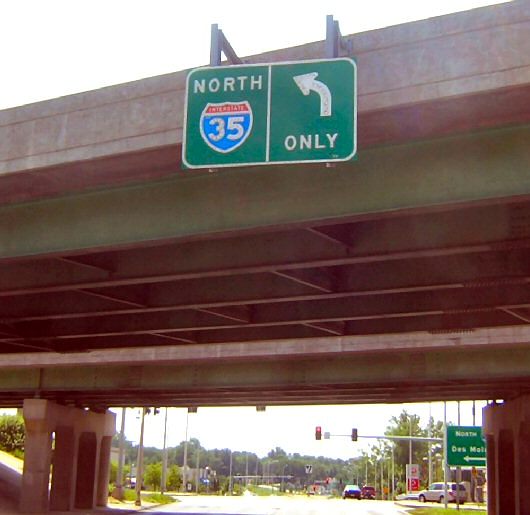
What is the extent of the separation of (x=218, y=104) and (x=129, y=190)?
129 inches

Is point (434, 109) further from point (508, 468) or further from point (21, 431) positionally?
point (21, 431)

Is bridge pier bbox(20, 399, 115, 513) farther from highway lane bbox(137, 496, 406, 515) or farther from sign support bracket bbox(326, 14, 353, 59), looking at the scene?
sign support bracket bbox(326, 14, 353, 59)

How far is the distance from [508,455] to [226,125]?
36027mm

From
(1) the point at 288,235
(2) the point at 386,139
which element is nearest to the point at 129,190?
(1) the point at 288,235

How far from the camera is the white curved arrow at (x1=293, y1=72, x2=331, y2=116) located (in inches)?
422

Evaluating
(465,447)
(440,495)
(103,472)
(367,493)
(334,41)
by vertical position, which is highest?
(334,41)

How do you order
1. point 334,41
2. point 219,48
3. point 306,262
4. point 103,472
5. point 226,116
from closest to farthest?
point 226,116 → point 334,41 → point 219,48 → point 306,262 → point 103,472

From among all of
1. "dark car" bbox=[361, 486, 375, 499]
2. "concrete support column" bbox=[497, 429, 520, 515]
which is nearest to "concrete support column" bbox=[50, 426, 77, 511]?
"concrete support column" bbox=[497, 429, 520, 515]

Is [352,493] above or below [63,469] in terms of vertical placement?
below

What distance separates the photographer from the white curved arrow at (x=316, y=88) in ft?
35.2

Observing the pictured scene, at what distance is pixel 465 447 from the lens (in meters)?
49.5

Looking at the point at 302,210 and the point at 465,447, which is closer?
the point at 302,210

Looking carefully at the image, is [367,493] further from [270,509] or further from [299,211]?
[299,211]

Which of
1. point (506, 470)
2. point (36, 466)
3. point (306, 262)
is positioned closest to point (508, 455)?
point (506, 470)
